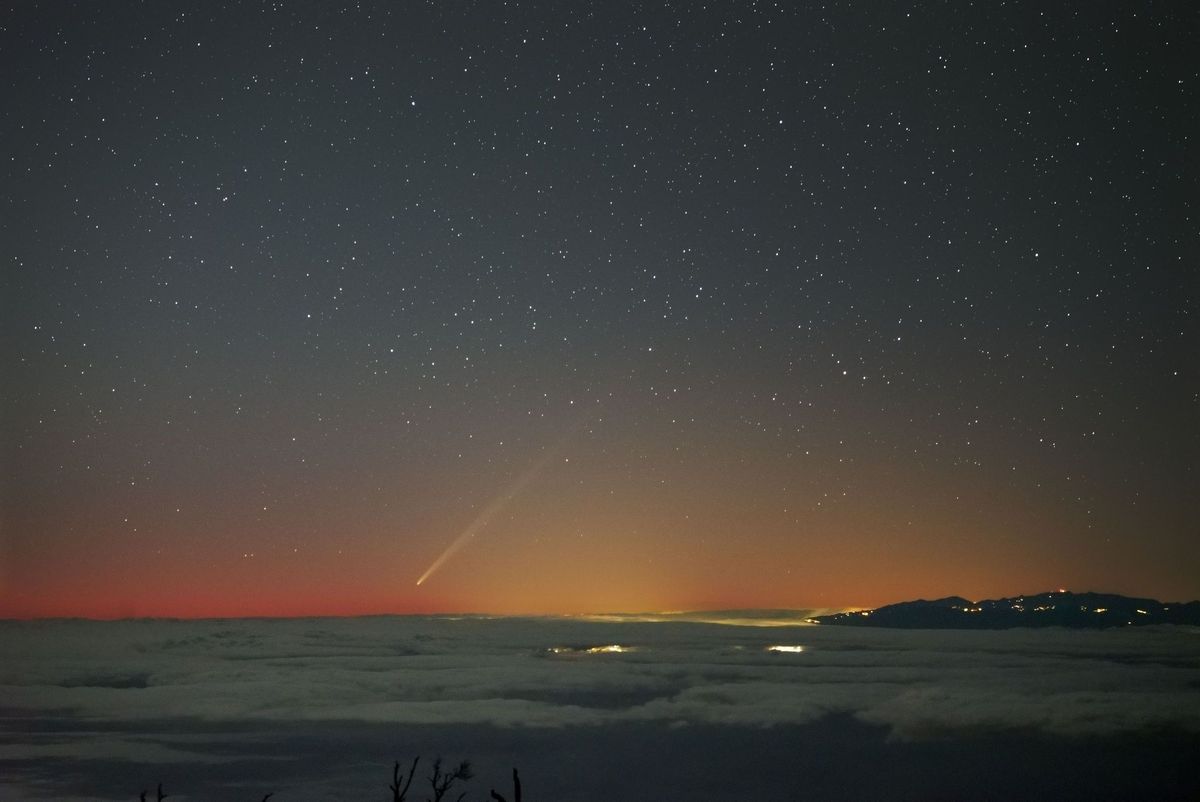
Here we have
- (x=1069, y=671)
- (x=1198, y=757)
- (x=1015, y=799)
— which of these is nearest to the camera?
(x=1198, y=757)

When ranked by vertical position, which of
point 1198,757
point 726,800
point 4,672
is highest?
point 4,672

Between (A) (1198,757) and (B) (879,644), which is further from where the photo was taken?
(B) (879,644)

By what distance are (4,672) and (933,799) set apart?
6410 inches

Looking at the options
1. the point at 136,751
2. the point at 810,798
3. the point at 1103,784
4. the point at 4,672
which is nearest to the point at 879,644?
the point at 810,798

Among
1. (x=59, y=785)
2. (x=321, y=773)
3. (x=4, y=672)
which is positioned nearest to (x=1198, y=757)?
(x=321, y=773)

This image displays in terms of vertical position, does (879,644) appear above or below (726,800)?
above

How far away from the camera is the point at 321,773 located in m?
176

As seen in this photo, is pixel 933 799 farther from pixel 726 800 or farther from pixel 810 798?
pixel 726 800

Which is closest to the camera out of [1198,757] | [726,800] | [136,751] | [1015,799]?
[1198,757]

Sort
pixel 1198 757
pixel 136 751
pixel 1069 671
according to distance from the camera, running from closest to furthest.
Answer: pixel 1198 757 < pixel 1069 671 < pixel 136 751

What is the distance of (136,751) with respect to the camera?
190 meters

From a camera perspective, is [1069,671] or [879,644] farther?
[879,644]

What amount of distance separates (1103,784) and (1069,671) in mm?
18865

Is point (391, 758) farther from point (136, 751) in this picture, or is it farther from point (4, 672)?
point (4, 672)
